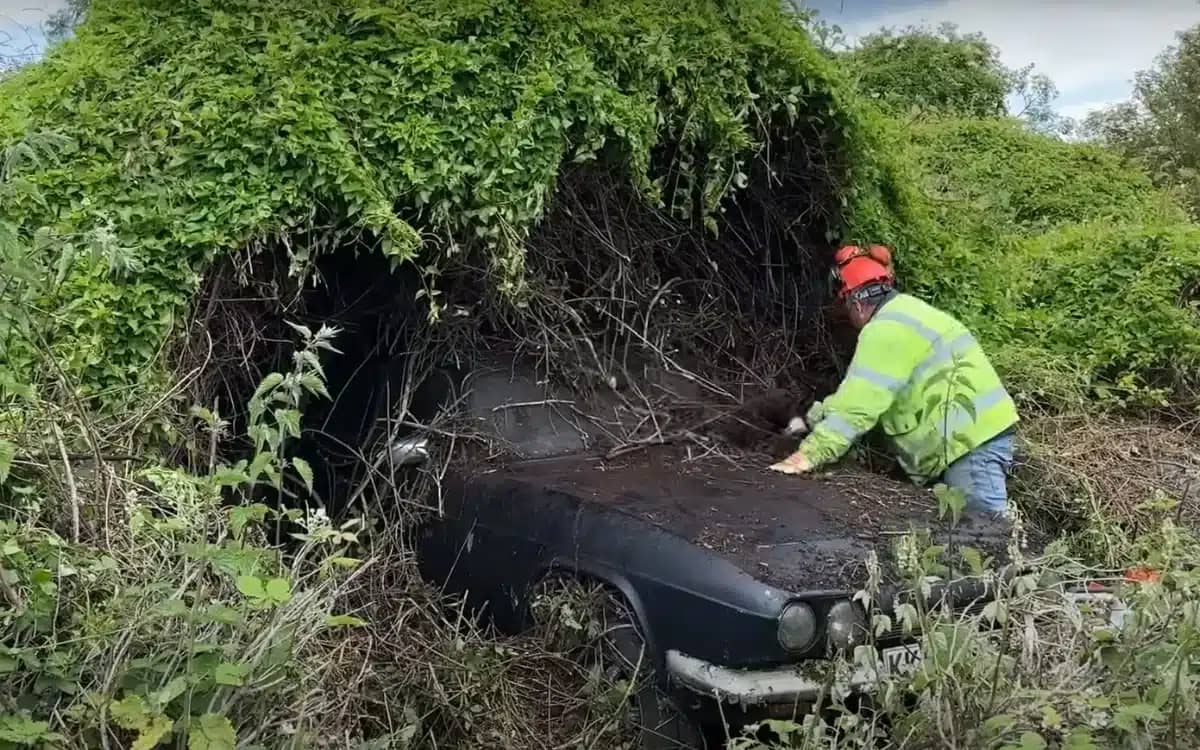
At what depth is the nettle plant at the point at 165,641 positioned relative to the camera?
2.85 metres

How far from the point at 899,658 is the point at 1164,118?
2099cm

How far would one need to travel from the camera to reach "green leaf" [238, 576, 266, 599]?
2855mm

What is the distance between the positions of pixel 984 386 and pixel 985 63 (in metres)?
19.3

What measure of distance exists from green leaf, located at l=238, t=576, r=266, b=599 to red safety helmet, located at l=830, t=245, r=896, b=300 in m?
3.76

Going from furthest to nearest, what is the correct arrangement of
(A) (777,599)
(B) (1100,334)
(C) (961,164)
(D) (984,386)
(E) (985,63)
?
(E) (985,63)
(C) (961,164)
(B) (1100,334)
(D) (984,386)
(A) (777,599)

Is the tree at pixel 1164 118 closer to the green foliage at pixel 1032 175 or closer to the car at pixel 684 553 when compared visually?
the green foliage at pixel 1032 175

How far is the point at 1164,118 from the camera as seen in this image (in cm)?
2130

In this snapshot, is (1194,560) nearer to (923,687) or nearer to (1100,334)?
(923,687)

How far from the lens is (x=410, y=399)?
5633 mm

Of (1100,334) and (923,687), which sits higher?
(1100,334)

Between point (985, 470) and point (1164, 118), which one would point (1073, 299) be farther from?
point (1164, 118)

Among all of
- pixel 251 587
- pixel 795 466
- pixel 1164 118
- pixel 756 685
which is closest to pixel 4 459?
pixel 251 587

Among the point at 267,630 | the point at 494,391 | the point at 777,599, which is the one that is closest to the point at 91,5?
the point at 494,391

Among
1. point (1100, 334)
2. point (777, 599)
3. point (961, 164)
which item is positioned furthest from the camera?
point (961, 164)
